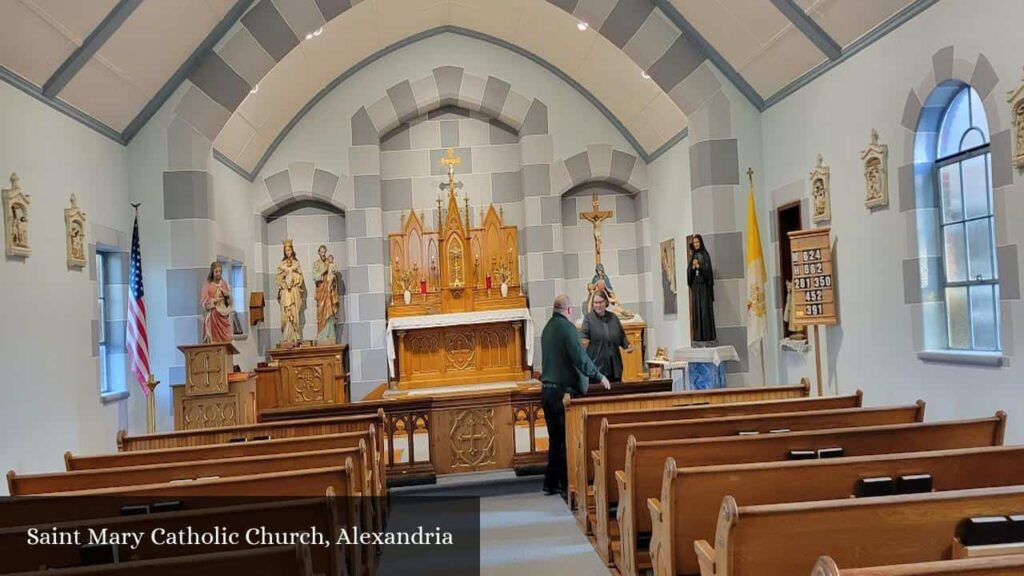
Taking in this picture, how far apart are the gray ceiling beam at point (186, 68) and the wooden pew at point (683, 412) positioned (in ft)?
19.5

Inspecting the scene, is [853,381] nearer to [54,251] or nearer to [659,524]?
[659,524]

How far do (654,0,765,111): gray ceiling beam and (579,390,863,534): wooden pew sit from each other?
15.2ft

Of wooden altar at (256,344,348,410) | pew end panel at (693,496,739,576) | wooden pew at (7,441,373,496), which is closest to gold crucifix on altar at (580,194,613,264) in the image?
wooden altar at (256,344,348,410)

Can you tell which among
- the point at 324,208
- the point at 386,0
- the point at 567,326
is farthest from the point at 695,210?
the point at 324,208

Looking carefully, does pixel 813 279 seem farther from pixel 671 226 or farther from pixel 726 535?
pixel 726 535

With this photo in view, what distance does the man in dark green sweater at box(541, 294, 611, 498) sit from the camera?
645 centimetres

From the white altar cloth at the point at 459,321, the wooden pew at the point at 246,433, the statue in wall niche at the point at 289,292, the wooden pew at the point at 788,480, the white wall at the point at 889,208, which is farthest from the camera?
the statue in wall niche at the point at 289,292

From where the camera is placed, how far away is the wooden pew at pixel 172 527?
2.96 m

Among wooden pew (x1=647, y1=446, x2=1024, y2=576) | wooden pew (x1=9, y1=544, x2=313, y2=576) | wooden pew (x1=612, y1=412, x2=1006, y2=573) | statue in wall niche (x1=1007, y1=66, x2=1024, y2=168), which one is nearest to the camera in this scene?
wooden pew (x1=9, y1=544, x2=313, y2=576)

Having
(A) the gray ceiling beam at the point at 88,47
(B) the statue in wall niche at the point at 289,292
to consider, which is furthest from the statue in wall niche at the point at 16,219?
(B) the statue in wall niche at the point at 289,292

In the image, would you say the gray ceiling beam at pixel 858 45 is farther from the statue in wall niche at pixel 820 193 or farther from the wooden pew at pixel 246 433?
the wooden pew at pixel 246 433

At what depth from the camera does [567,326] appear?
21.2 feet

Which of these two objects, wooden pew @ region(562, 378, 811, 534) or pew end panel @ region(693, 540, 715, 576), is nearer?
pew end panel @ region(693, 540, 715, 576)

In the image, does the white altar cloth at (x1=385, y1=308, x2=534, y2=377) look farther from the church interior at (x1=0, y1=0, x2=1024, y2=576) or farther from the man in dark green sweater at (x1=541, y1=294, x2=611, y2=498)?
the man in dark green sweater at (x1=541, y1=294, x2=611, y2=498)
